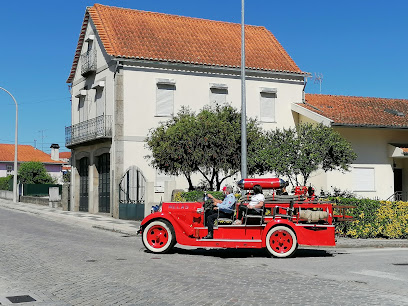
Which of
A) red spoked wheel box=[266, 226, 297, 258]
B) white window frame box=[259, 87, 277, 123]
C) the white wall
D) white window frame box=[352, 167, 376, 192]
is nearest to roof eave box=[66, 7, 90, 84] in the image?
white window frame box=[259, 87, 277, 123]

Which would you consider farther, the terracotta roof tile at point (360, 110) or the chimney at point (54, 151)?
the chimney at point (54, 151)

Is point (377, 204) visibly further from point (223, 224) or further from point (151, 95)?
point (151, 95)

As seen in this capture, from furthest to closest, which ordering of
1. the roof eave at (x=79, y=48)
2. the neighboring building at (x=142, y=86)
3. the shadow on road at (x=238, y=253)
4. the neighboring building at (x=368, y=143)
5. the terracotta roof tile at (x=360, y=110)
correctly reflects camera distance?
1. the roof eave at (x=79, y=48)
2. the neighboring building at (x=368, y=143)
3. the terracotta roof tile at (x=360, y=110)
4. the neighboring building at (x=142, y=86)
5. the shadow on road at (x=238, y=253)

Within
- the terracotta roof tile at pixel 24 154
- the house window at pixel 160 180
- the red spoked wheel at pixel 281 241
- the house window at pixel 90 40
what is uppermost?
the house window at pixel 90 40

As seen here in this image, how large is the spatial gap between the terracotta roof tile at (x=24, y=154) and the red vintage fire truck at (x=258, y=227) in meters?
Answer: 63.8

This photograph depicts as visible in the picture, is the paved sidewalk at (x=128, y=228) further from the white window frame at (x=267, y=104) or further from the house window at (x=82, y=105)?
the white window frame at (x=267, y=104)

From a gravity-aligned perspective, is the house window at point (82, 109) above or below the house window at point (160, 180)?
above

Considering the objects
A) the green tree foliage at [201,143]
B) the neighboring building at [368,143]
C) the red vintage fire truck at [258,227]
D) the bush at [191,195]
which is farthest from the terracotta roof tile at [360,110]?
the red vintage fire truck at [258,227]

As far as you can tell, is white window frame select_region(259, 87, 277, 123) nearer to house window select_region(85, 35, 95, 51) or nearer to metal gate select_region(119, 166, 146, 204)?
metal gate select_region(119, 166, 146, 204)

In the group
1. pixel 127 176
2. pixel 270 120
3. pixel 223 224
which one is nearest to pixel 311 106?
pixel 270 120

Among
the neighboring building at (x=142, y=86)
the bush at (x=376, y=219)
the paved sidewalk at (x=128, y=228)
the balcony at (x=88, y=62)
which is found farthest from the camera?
the balcony at (x=88, y=62)

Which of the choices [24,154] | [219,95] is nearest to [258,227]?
[219,95]

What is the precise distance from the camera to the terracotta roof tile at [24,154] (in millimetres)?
74812

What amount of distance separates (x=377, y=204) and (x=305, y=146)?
3.32m
